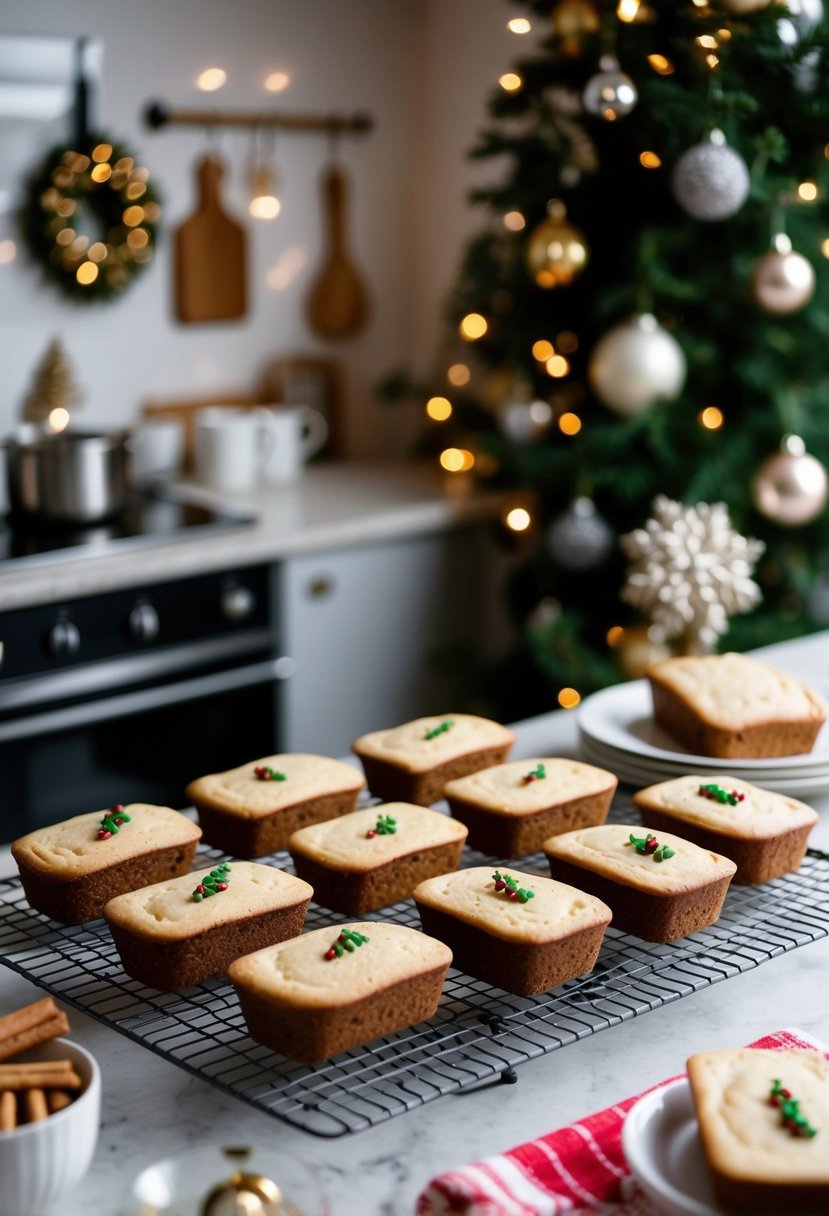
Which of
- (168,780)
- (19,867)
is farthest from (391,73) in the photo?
(19,867)

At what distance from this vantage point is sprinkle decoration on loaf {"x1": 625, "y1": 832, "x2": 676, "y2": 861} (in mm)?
1376

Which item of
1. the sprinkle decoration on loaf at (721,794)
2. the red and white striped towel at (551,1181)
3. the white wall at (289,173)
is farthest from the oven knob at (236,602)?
the red and white striped towel at (551,1181)

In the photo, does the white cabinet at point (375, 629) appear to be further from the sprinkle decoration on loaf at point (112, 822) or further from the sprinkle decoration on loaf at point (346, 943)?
the sprinkle decoration on loaf at point (346, 943)

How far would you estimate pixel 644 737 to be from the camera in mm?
1820

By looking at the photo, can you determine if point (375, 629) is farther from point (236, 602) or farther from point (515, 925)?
point (515, 925)

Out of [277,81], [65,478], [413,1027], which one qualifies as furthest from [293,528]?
[413,1027]

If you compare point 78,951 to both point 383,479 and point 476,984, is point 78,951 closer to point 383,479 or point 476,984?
point 476,984

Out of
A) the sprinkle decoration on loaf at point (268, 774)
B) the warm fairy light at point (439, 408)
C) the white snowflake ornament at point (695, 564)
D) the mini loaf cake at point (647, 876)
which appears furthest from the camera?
the warm fairy light at point (439, 408)

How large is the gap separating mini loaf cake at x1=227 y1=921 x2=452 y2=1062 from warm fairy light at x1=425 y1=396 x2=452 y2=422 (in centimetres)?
229

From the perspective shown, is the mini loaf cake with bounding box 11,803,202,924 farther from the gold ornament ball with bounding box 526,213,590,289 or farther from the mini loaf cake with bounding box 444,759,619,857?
the gold ornament ball with bounding box 526,213,590,289

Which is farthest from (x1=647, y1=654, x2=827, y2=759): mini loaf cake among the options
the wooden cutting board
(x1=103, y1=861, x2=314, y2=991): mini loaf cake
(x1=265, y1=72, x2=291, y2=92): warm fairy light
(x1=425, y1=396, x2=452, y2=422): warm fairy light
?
(x1=265, y1=72, x2=291, y2=92): warm fairy light

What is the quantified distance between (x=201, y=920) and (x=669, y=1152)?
46 centimetres

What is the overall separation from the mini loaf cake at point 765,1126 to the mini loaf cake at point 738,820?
40 centimetres

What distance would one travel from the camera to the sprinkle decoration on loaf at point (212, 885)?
4.24 ft
